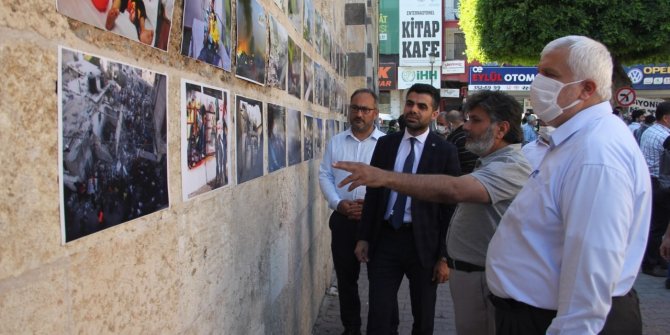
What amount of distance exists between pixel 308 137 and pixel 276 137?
1.29m

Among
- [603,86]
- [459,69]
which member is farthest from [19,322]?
[459,69]

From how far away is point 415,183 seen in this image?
2240mm

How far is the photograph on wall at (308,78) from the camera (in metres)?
4.02

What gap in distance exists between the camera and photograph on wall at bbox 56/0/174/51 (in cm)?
119

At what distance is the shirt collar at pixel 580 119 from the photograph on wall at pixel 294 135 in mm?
1900

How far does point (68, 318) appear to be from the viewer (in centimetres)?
118

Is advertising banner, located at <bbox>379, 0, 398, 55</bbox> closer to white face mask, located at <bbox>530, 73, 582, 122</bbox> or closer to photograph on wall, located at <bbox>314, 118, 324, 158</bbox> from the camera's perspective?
photograph on wall, located at <bbox>314, 118, 324, 158</bbox>

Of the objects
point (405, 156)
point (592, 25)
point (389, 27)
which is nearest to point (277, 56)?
point (405, 156)

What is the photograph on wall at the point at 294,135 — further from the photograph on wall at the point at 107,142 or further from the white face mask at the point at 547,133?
the photograph on wall at the point at 107,142

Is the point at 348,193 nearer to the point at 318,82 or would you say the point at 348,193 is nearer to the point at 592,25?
the point at 318,82

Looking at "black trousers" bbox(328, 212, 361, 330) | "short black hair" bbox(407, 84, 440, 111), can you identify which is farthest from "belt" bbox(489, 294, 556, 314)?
"black trousers" bbox(328, 212, 361, 330)

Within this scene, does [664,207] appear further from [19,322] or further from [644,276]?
[19,322]

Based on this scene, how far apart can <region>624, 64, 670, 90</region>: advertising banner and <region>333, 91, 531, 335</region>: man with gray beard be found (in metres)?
28.5

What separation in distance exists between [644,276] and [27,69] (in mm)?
7578
